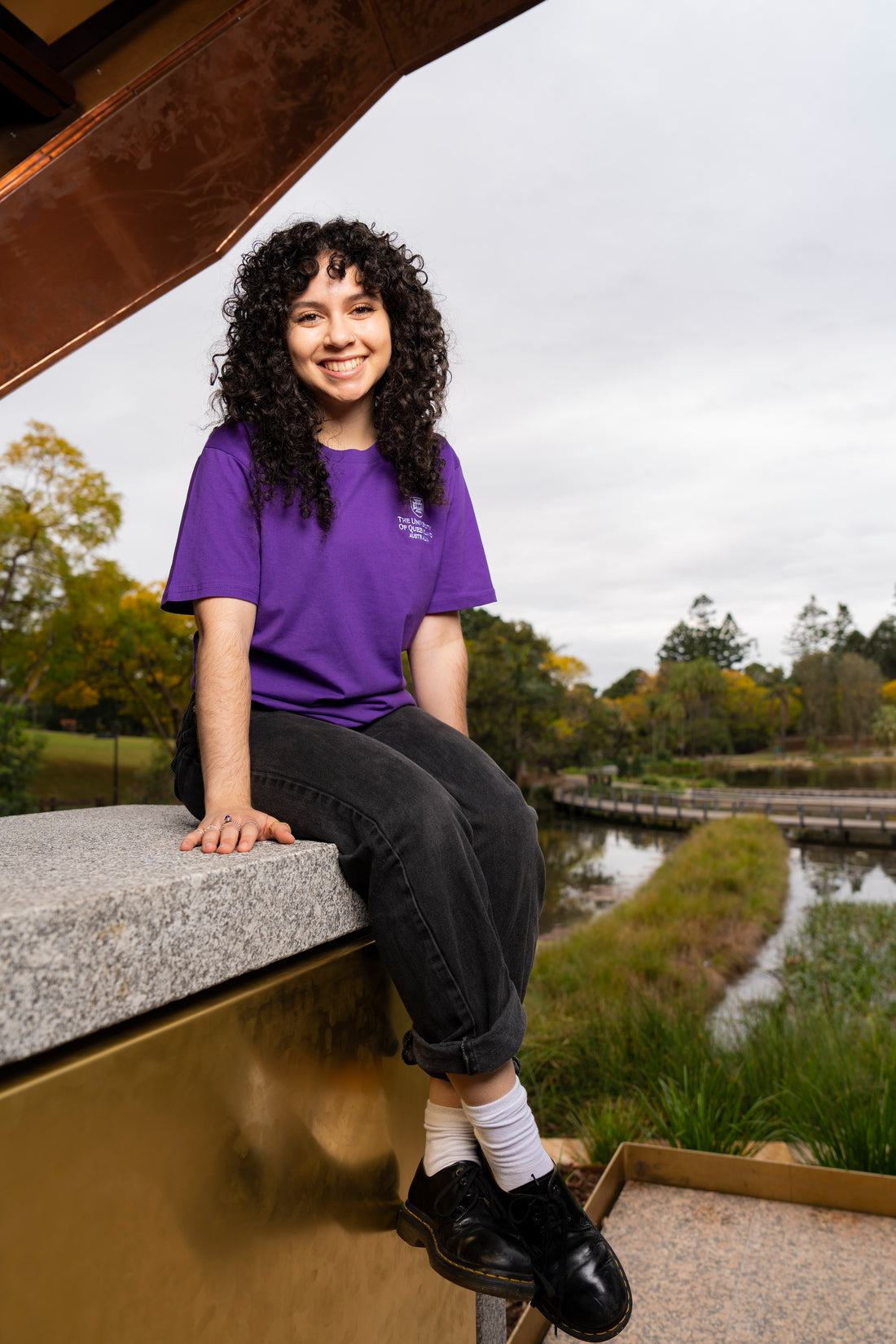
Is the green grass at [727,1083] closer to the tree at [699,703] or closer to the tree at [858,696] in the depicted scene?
the tree at [699,703]

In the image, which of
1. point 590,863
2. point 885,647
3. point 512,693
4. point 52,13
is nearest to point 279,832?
point 52,13

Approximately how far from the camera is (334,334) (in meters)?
1.63

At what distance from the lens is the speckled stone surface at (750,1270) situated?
68.4 inches

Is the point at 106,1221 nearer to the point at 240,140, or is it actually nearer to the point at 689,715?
the point at 240,140

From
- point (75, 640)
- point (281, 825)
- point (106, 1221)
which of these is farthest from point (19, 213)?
point (75, 640)

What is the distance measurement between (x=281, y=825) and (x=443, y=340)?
1.08m

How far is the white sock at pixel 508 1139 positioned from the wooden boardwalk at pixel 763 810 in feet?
79.2

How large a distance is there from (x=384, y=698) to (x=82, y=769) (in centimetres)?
2209

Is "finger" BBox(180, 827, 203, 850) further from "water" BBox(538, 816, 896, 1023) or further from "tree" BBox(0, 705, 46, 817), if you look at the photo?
"tree" BBox(0, 705, 46, 817)

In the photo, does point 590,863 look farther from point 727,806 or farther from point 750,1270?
→ point 750,1270

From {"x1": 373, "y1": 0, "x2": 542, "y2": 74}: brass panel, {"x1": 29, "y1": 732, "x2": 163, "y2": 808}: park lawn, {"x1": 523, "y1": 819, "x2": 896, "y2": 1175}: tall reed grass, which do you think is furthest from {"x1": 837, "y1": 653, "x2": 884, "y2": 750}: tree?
{"x1": 373, "y1": 0, "x2": 542, "y2": 74}: brass panel

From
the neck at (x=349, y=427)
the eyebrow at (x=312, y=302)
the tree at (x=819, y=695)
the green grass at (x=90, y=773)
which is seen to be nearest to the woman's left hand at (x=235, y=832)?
the neck at (x=349, y=427)

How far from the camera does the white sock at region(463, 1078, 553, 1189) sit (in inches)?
47.1

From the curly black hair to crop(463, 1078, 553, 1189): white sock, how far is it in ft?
3.10
